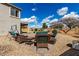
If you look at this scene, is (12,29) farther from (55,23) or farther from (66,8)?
(66,8)

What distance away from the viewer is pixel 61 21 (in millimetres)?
4723

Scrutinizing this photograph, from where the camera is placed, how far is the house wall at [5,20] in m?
4.65

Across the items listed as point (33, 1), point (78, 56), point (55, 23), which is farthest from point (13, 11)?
point (78, 56)

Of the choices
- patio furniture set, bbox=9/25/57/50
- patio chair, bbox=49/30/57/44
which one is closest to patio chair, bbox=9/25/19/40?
patio furniture set, bbox=9/25/57/50

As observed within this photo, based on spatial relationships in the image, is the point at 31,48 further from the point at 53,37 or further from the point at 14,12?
the point at 14,12

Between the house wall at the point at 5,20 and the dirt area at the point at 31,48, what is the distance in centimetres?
17

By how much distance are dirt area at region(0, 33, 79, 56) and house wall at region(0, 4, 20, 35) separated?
0.55 feet

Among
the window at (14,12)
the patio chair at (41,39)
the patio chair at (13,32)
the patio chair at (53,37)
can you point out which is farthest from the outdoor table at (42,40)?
the window at (14,12)

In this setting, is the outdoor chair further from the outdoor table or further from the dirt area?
the outdoor table

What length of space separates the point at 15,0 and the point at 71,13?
1.18m

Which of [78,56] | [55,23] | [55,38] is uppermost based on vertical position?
[55,23]

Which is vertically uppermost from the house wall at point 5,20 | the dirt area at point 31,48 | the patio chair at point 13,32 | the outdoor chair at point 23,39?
the house wall at point 5,20

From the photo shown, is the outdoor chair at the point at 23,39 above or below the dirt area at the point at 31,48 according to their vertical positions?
above

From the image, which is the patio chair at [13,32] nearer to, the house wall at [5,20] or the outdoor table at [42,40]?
the house wall at [5,20]
